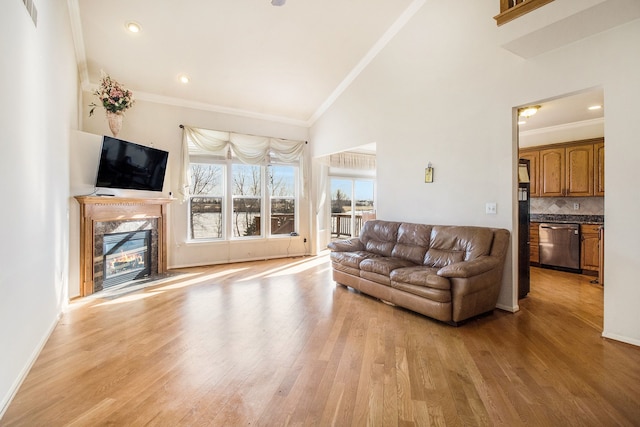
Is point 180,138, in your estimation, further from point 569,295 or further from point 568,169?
point 568,169

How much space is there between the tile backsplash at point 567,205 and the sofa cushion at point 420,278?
3.84 meters

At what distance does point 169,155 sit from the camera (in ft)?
17.9

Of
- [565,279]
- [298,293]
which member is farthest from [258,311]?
[565,279]

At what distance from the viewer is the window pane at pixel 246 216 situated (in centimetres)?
631

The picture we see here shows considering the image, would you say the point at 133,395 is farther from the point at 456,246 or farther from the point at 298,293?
the point at 456,246

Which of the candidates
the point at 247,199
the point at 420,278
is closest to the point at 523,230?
the point at 420,278

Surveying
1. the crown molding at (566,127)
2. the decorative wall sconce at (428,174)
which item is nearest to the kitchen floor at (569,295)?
the decorative wall sconce at (428,174)

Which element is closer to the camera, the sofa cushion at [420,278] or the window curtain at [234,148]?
the sofa cushion at [420,278]

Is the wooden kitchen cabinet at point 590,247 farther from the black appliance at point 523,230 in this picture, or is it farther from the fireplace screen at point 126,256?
the fireplace screen at point 126,256

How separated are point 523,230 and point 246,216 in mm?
5016

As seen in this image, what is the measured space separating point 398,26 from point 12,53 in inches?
Answer: 178

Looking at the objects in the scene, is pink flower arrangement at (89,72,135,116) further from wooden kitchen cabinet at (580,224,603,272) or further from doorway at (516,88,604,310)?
wooden kitchen cabinet at (580,224,603,272)

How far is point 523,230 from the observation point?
396 cm

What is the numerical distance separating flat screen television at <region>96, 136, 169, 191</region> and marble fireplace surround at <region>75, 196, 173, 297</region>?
→ 23 centimetres
